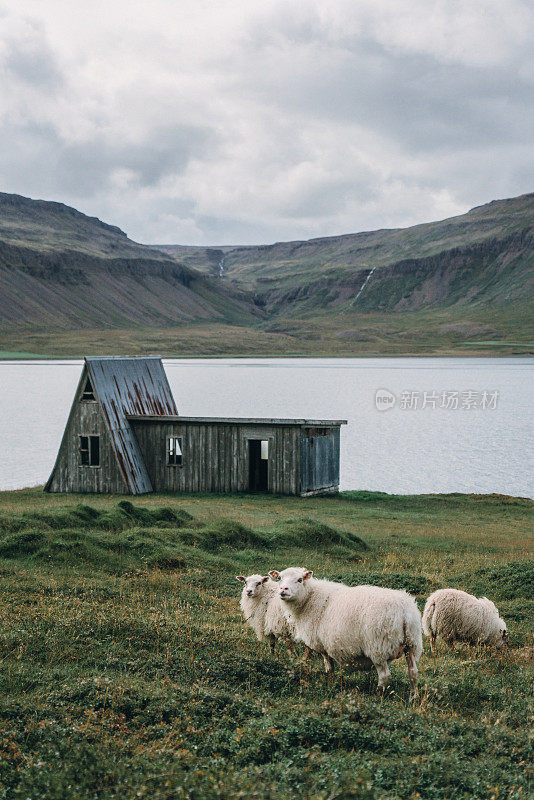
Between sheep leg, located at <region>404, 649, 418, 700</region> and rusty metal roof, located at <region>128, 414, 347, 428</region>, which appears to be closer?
sheep leg, located at <region>404, 649, 418, 700</region>

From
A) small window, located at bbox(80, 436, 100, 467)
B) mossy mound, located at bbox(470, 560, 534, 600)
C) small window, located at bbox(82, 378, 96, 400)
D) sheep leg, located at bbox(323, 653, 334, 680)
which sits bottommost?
mossy mound, located at bbox(470, 560, 534, 600)

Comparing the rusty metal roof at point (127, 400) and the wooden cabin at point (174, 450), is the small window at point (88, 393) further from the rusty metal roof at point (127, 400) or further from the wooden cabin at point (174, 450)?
the rusty metal roof at point (127, 400)

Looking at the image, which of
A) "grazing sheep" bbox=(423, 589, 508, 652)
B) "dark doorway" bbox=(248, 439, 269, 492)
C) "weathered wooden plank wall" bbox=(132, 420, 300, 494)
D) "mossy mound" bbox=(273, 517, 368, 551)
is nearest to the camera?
"grazing sheep" bbox=(423, 589, 508, 652)

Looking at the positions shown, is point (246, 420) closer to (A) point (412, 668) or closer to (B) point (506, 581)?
(B) point (506, 581)

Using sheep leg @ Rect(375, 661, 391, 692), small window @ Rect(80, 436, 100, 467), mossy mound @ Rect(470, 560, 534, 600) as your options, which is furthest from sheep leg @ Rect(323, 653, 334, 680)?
small window @ Rect(80, 436, 100, 467)

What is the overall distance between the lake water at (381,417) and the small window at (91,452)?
8.79 m

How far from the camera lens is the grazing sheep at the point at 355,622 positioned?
11.4 metres

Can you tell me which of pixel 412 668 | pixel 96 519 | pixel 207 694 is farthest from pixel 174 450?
pixel 207 694

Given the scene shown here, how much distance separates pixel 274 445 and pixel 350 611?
27447 millimetres

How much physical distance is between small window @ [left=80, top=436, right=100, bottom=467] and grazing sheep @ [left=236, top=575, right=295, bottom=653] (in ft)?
94.7

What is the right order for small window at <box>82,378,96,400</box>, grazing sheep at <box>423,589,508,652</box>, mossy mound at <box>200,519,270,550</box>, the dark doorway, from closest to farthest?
grazing sheep at <box>423,589,508,652</box>
mossy mound at <box>200,519,270,550</box>
the dark doorway
small window at <box>82,378,96,400</box>

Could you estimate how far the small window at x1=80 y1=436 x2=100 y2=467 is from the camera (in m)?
41.9

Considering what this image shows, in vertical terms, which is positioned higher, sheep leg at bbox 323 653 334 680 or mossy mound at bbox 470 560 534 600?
sheep leg at bbox 323 653 334 680

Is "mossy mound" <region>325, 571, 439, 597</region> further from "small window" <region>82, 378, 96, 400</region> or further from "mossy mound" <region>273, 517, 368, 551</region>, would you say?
"small window" <region>82, 378, 96, 400</region>
